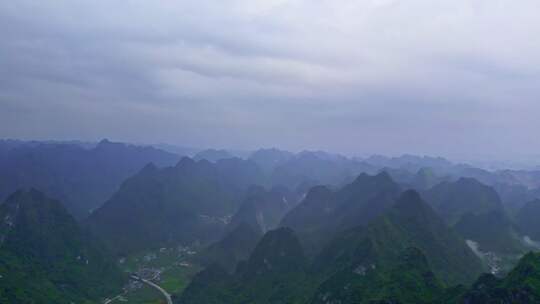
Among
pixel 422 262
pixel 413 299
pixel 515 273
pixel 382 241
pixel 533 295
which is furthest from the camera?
pixel 382 241

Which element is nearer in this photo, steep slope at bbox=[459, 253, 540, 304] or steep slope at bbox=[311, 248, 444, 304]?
steep slope at bbox=[459, 253, 540, 304]

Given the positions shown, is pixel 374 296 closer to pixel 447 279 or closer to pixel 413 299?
pixel 413 299

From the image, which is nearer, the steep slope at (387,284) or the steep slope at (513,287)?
the steep slope at (513,287)

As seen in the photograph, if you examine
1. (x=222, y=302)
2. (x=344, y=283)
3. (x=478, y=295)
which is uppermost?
(x=478, y=295)

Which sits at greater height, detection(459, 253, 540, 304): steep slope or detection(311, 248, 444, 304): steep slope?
detection(459, 253, 540, 304): steep slope

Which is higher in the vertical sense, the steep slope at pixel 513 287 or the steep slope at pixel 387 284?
the steep slope at pixel 513 287

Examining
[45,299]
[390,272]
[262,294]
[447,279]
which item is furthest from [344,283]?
[45,299]

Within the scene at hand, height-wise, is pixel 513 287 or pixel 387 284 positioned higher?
pixel 513 287

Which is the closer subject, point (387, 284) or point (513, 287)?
point (513, 287)
